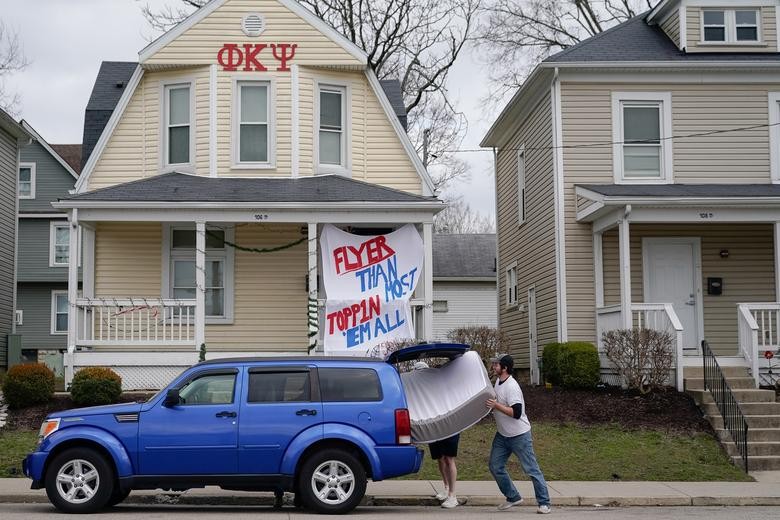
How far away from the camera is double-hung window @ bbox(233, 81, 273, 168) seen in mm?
21062

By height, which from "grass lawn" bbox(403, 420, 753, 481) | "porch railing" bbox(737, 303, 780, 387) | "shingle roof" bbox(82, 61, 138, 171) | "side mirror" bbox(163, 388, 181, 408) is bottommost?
"grass lawn" bbox(403, 420, 753, 481)

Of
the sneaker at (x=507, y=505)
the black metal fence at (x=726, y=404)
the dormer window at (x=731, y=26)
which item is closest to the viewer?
the sneaker at (x=507, y=505)

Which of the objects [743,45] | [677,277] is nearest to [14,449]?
[677,277]

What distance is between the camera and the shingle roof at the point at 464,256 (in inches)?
1644

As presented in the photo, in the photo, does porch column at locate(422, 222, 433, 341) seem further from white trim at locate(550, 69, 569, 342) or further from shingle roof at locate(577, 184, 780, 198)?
shingle roof at locate(577, 184, 780, 198)

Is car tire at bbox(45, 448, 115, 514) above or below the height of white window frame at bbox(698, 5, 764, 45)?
below

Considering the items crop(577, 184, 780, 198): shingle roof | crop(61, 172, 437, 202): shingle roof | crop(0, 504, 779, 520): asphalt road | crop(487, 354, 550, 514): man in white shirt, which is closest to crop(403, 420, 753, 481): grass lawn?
crop(0, 504, 779, 520): asphalt road

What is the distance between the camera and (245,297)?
2127 cm

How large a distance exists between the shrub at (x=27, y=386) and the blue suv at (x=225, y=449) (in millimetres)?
6569

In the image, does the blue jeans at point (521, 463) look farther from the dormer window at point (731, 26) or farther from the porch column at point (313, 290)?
the dormer window at point (731, 26)

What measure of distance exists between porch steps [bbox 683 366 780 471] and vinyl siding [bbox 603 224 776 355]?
Answer: 2407 mm

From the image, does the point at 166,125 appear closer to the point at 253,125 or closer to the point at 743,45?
the point at 253,125

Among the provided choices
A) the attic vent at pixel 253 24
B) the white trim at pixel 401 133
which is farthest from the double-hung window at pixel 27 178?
the white trim at pixel 401 133

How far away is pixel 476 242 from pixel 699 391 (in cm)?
2631
